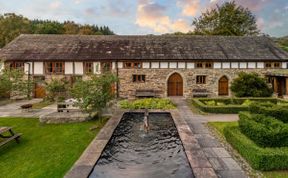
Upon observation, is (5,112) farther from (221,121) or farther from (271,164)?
(271,164)

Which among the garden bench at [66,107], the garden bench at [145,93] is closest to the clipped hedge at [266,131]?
the garden bench at [66,107]

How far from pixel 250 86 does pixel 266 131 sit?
15602 millimetres

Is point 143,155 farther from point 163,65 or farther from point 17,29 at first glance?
point 17,29

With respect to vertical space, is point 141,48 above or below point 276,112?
above

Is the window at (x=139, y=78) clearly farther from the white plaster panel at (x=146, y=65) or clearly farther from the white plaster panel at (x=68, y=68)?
the white plaster panel at (x=68, y=68)

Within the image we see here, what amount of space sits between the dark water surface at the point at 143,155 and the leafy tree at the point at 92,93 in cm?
177

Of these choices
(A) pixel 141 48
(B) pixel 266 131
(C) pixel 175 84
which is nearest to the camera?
(B) pixel 266 131

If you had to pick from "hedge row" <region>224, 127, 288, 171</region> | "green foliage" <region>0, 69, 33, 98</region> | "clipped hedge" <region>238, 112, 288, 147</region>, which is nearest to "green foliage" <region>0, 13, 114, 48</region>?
"green foliage" <region>0, 69, 33, 98</region>

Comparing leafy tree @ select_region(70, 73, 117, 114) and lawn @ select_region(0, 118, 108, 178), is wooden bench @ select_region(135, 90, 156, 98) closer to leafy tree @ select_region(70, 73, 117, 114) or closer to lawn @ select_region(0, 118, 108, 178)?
lawn @ select_region(0, 118, 108, 178)

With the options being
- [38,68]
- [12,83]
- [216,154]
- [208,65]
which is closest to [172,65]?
[208,65]

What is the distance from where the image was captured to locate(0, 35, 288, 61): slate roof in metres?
24.7

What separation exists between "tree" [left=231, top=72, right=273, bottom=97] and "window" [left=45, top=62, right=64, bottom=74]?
17.8 metres

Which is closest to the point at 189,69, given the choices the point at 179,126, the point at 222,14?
the point at 179,126

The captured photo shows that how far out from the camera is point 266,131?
8.00 meters
